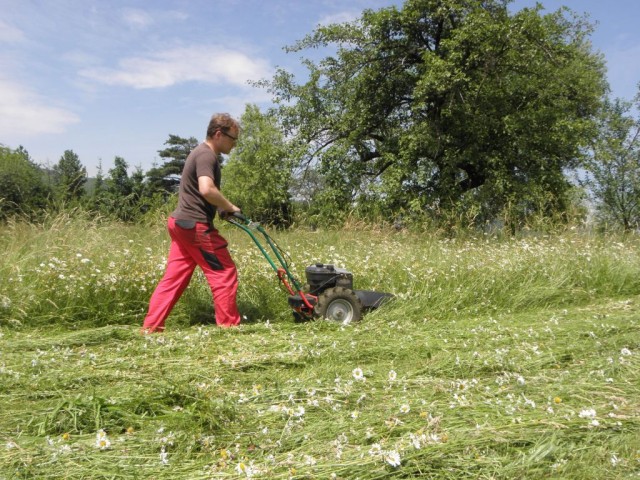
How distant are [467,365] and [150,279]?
306 centimetres

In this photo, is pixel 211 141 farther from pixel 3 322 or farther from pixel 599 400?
pixel 599 400

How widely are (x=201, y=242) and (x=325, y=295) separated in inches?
44.8

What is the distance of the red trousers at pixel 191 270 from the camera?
411 cm

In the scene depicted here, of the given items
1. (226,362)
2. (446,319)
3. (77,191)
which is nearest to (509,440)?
(226,362)

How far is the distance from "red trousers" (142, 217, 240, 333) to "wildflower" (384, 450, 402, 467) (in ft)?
8.20

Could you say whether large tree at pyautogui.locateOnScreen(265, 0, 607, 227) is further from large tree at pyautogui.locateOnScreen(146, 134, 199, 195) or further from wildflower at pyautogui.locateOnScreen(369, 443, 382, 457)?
large tree at pyautogui.locateOnScreen(146, 134, 199, 195)

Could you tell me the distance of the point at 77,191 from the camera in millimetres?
6973

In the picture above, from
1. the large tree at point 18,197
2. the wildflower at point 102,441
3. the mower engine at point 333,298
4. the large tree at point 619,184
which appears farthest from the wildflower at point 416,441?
the large tree at point 619,184

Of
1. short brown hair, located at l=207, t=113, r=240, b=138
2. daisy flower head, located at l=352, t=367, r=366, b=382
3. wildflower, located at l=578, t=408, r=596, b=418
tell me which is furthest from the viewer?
short brown hair, located at l=207, t=113, r=240, b=138

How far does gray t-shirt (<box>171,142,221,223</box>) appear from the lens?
4090 millimetres

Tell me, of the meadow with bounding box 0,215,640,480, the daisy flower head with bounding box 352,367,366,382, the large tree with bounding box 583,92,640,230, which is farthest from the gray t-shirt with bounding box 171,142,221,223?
the large tree with bounding box 583,92,640,230

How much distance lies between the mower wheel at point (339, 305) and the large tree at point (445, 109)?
7557mm

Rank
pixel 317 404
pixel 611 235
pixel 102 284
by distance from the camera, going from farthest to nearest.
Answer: pixel 611 235, pixel 102 284, pixel 317 404

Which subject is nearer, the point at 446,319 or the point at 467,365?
the point at 467,365
